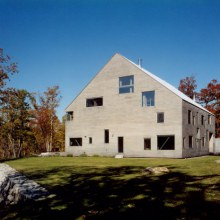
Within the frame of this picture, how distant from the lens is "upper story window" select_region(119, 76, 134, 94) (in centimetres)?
2808

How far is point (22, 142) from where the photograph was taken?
54.3 metres

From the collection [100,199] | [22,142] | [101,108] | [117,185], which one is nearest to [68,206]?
[100,199]

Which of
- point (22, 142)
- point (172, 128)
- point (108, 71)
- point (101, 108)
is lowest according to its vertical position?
point (22, 142)

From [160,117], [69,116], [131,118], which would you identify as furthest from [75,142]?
[160,117]

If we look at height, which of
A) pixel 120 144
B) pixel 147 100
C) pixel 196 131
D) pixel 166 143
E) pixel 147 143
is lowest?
pixel 120 144

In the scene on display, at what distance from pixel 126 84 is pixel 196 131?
10.0 metres

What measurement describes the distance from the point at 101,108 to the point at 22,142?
31.2 metres

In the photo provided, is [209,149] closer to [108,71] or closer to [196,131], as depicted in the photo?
[196,131]

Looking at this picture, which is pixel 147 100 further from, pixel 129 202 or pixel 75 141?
pixel 129 202

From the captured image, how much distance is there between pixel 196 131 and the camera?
96.5 feet

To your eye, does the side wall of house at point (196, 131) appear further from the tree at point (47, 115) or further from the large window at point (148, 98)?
the tree at point (47, 115)

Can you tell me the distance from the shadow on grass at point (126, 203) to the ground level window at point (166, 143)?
16183mm

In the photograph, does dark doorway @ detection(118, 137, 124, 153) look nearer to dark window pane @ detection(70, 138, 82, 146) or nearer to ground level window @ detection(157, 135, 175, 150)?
ground level window @ detection(157, 135, 175, 150)

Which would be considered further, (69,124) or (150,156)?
(69,124)
